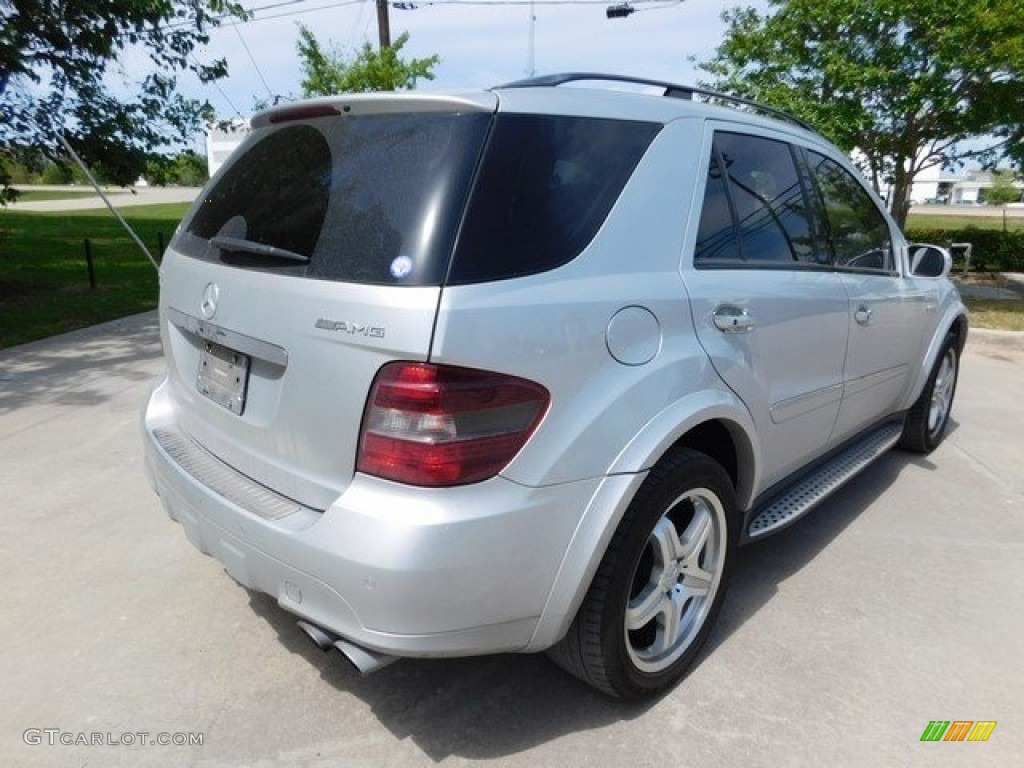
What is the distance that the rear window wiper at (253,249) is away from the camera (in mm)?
2219

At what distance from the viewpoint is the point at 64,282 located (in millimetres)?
11945

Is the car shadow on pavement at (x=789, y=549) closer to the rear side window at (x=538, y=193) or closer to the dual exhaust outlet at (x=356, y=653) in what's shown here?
the dual exhaust outlet at (x=356, y=653)

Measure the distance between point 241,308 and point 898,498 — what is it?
367cm

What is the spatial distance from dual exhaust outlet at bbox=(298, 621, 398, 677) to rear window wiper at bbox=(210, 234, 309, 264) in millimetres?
1029

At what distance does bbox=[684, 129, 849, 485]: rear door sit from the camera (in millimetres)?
2607

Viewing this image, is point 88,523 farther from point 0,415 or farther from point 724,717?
point 724,717

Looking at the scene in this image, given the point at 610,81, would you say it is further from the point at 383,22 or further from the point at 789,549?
the point at 383,22

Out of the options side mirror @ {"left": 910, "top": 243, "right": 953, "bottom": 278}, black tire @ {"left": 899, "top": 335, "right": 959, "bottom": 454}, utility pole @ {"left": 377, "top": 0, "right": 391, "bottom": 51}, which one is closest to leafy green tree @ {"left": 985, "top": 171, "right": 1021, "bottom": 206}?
utility pole @ {"left": 377, "top": 0, "right": 391, "bottom": 51}

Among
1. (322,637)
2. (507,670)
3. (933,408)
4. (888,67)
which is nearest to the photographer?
(322,637)

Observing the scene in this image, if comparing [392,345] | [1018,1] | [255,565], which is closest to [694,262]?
[392,345]

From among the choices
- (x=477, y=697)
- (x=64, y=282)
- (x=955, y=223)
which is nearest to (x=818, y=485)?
(x=477, y=697)

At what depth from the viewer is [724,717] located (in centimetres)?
249

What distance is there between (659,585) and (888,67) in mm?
10928

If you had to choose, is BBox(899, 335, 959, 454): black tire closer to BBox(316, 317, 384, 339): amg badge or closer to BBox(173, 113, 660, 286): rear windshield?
BBox(173, 113, 660, 286): rear windshield
